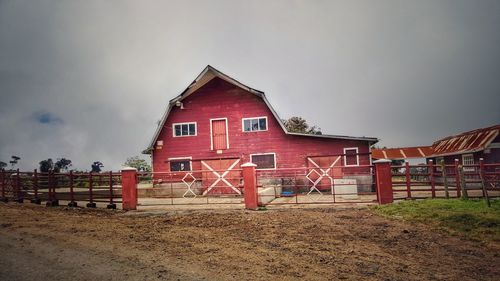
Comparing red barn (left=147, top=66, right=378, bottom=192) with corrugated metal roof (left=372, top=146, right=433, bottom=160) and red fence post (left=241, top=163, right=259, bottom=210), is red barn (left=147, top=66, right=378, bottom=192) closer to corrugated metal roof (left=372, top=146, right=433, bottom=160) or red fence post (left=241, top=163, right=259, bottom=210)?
red fence post (left=241, top=163, right=259, bottom=210)

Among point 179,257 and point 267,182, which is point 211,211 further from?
point 267,182

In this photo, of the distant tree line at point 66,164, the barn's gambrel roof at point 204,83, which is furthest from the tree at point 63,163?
the barn's gambrel roof at point 204,83

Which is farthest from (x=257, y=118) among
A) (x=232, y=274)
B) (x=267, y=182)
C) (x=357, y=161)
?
(x=232, y=274)

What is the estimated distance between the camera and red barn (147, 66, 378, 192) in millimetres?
19078

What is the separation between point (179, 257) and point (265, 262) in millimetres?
1504

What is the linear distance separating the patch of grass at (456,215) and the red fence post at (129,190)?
879 cm

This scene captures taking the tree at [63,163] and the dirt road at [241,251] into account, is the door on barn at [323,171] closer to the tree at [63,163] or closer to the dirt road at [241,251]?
the dirt road at [241,251]

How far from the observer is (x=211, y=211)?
10.6m

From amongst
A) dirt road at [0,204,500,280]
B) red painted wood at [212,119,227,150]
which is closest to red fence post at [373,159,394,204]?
dirt road at [0,204,500,280]

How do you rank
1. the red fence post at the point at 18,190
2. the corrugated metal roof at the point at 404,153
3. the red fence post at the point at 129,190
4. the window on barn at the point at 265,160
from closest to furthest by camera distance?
the red fence post at the point at 129,190 < the red fence post at the point at 18,190 < the window on barn at the point at 265,160 < the corrugated metal roof at the point at 404,153

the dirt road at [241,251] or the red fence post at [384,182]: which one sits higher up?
the red fence post at [384,182]

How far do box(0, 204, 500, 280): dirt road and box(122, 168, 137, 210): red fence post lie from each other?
3.12 m

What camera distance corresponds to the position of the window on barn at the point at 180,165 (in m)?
20.3

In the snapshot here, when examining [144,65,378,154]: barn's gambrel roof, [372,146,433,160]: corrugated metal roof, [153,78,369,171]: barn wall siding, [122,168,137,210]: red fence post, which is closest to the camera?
[122,168,137,210]: red fence post
